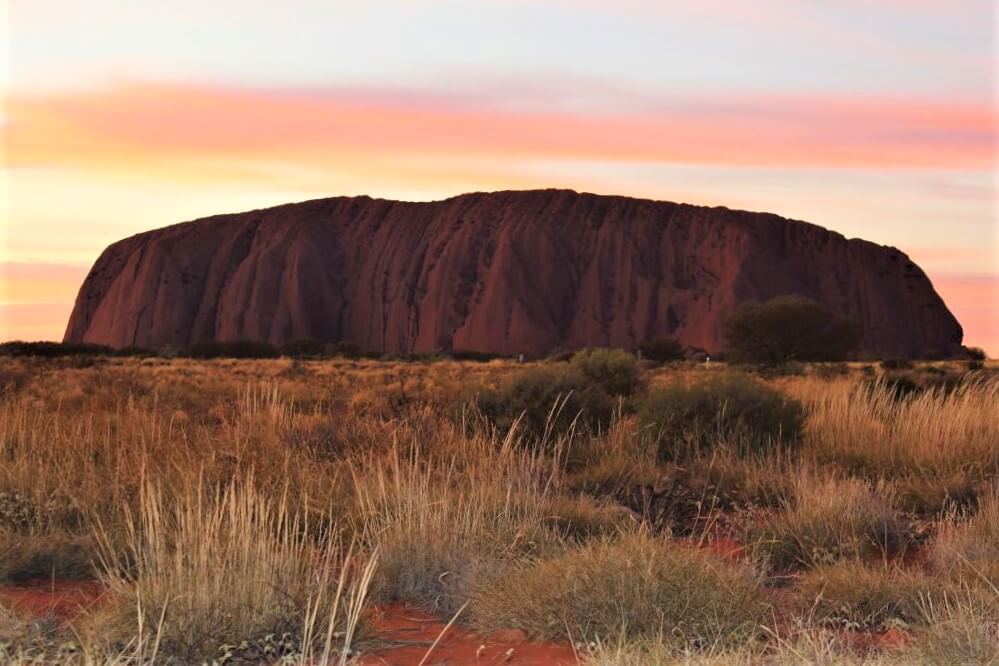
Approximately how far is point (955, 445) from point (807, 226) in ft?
247

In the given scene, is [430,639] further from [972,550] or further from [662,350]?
[662,350]

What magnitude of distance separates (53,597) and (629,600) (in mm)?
3094

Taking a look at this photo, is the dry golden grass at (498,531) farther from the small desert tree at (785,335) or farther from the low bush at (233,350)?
the low bush at (233,350)

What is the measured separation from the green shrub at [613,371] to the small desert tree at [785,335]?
33.1 meters

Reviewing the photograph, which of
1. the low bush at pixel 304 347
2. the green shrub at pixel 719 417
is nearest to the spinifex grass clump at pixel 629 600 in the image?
the green shrub at pixel 719 417

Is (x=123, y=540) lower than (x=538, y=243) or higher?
lower

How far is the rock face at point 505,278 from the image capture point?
242 feet

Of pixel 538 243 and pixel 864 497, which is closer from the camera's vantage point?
pixel 864 497

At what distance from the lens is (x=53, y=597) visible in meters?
5.41

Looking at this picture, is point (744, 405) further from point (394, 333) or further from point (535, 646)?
point (394, 333)

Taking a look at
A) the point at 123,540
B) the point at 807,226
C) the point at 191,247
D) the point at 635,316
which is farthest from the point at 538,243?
the point at 123,540

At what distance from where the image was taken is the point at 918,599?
540 cm

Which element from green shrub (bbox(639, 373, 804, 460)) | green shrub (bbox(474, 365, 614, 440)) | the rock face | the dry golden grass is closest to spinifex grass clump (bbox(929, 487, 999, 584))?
the dry golden grass

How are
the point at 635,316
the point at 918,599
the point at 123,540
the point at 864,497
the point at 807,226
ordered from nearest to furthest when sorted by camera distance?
the point at 918,599 < the point at 123,540 < the point at 864,497 < the point at 635,316 < the point at 807,226
